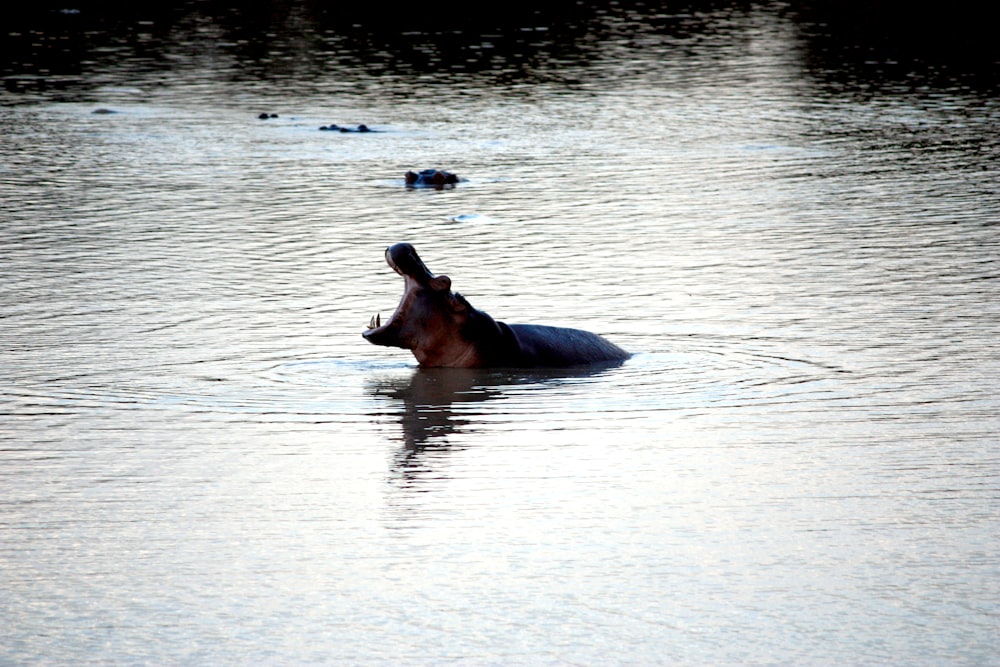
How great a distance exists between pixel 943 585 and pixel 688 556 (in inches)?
27.0

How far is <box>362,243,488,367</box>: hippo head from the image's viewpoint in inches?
296

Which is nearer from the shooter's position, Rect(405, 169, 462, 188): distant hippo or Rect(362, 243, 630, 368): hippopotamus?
Rect(362, 243, 630, 368): hippopotamus

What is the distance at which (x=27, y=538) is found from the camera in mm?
5117

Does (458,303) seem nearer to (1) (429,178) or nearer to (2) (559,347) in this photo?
(2) (559,347)

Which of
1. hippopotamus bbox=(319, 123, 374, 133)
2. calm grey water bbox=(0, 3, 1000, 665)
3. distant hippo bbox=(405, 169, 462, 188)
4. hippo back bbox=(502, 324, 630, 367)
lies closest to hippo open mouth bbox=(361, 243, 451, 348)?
calm grey water bbox=(0, 3, 1000, 665)

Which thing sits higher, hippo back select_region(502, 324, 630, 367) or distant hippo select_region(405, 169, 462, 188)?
hippo back select_region(502, 324, 630, 367)

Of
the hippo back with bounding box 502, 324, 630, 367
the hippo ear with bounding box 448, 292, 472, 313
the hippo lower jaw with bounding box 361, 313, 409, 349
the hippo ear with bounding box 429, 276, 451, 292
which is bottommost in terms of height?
the hippo back with bounding box 502, 324, 630, 367

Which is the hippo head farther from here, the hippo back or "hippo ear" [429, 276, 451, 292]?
the hippo back

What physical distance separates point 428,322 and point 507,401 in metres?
0.67

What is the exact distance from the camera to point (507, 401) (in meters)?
7.07

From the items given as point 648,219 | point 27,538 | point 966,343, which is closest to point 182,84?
point 648,219

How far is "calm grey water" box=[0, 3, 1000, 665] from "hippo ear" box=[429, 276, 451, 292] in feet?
1.20

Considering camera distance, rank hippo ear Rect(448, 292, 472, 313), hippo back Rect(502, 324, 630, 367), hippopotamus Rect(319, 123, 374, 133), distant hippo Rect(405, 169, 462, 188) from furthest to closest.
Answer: hippopotamus Rect(319, 123, 374, 133) → distant hippo Rect(405, 169, 462, 188) → hippo back Rect(502, 324, 630, 367) → hippo ear Rect(448, 292, 472, 313)

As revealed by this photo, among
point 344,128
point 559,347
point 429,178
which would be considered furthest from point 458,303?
point 344,128
